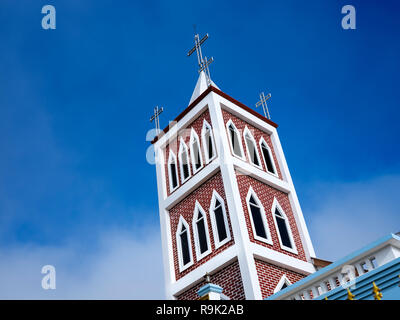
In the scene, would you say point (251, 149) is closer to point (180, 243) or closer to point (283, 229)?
point (283, 229)

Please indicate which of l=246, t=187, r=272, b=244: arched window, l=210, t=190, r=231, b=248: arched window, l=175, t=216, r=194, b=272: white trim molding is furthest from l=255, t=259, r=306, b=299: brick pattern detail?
Result: l=175, t=216, r=194, b=272: white trim molding

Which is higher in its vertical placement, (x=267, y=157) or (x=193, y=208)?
(x=267, y=157)

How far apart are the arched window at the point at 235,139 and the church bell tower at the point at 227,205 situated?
0.13ft

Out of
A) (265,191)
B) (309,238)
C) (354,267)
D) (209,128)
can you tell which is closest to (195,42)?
(209,128)

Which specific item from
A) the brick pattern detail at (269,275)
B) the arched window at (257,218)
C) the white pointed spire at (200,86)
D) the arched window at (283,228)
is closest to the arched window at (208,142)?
the arched window at (257,218)

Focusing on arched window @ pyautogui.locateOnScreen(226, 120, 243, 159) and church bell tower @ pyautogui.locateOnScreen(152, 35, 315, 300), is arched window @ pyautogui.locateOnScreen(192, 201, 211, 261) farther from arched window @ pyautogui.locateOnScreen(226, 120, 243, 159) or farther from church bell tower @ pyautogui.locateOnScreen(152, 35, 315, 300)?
arched window @ pyautogui.locateOnScreen(226, 120, 243, 159)

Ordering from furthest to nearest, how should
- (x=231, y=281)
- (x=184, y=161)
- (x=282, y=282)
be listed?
(x=184, y=161) → (x=282, y=282) → (x=231, y=281)

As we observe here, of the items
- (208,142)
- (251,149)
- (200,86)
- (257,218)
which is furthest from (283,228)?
(200,86)

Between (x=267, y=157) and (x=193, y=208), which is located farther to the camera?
(x=267, y=157)

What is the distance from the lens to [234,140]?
698 inches

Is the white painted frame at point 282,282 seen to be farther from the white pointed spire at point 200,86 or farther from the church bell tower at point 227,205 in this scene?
the white pointed spire at point 200,86

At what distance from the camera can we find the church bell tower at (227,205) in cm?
1435

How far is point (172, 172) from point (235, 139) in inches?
113
